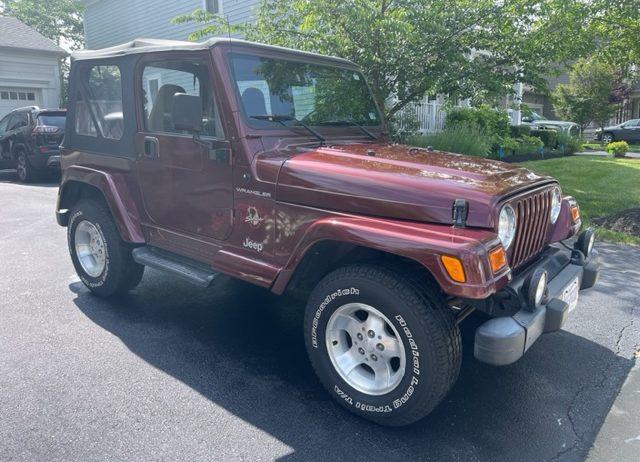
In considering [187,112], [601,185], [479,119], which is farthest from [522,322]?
[479,119]

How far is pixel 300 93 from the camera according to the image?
3877mm

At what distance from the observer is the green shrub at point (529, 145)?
15883mm

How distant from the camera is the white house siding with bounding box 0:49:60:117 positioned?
18734 millimetres

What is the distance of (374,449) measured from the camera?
2.67 m

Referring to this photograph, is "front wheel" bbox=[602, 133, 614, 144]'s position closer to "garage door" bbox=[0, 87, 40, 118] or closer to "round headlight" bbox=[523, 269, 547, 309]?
"garage door" bbox=[0, 87, 40, 118]

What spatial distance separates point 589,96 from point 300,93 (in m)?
27.7

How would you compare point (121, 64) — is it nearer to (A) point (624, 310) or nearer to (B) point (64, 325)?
(B) point (64, 325)

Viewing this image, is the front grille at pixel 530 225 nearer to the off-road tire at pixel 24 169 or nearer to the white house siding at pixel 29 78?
the off-road tire at pixel 24 169

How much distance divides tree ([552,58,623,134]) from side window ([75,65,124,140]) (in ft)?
84.9

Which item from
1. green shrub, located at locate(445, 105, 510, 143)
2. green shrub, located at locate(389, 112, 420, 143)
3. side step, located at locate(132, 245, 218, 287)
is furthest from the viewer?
green shrub, located at locate(445, 105, 510, 143)

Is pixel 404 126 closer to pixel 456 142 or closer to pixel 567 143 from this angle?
pixel 456 142

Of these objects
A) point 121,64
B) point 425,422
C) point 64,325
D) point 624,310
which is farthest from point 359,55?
point 425,422

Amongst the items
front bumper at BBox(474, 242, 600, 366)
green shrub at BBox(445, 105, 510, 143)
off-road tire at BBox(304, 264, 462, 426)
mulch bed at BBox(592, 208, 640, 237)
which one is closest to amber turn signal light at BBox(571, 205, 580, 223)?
front bumper at BBox(474, 242, 600, 366)

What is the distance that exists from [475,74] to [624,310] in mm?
4549
